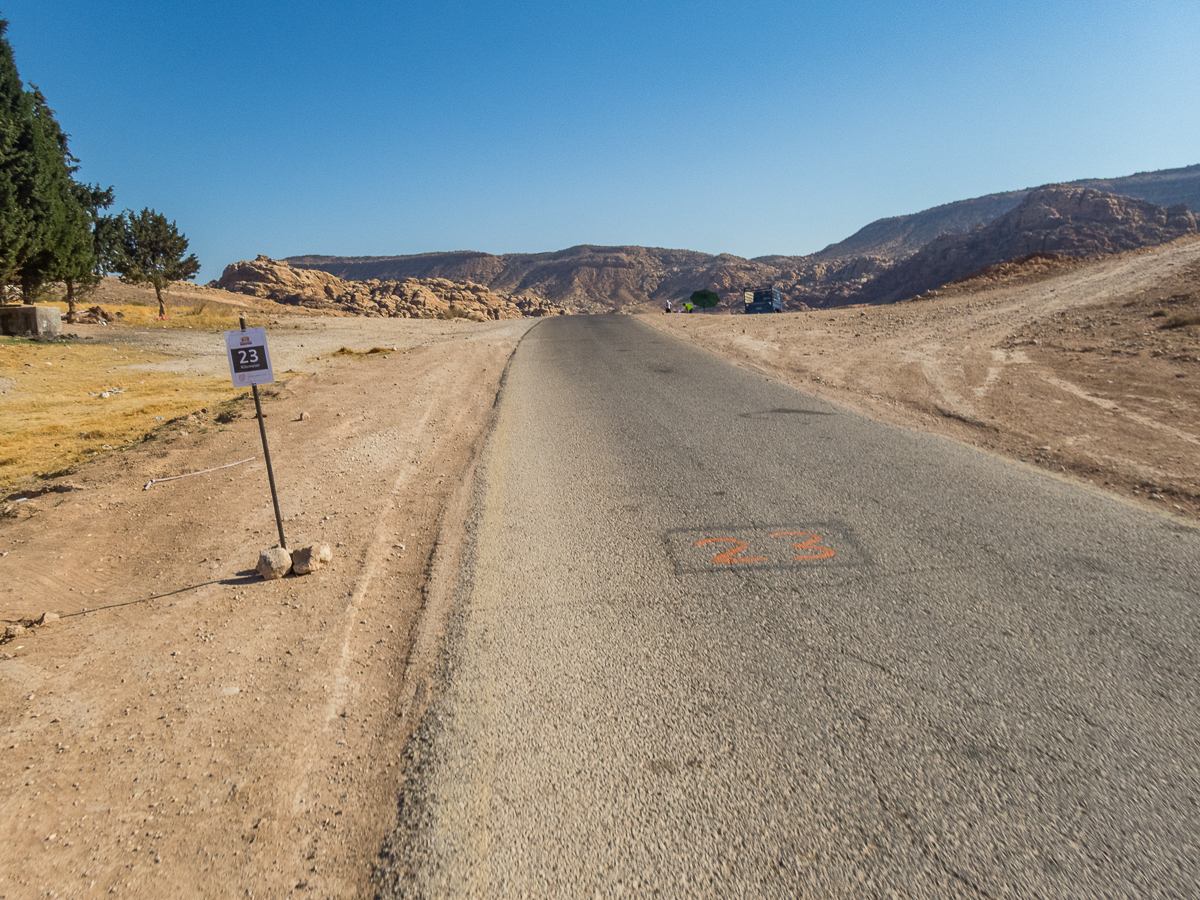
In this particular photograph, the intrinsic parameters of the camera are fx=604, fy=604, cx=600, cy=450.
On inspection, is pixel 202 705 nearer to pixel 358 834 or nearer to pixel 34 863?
pixel 34 863

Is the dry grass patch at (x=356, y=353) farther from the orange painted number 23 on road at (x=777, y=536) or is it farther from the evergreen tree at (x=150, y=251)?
the evergreen tree at (x=150, y=251)

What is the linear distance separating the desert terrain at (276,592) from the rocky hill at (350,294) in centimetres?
5140

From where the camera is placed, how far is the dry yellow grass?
8.91 m

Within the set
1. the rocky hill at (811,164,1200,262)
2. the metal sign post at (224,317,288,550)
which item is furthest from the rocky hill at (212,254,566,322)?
the rocky hill at (811,164,1200,262)

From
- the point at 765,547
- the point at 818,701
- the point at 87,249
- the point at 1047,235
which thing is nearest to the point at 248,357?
the point at 765,547

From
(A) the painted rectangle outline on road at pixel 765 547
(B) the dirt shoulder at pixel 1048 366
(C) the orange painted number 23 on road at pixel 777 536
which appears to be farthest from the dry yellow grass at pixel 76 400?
(B) the dirt shoulder at pixel 1048 366

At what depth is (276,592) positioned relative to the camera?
467 centimetres

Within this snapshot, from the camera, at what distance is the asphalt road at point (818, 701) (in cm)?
232

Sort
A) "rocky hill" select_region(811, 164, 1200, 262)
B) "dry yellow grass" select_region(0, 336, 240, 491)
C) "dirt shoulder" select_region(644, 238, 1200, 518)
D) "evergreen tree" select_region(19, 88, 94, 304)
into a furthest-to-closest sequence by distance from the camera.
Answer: "rocky hill" select_region(811, 164, 1200, 262) → "evergreen tree" select_region(19, 88, 94, 304) → "dry yellow grass" select_region(0, 336, 240, 491) → "dirt shoulder" select_region(644, 238, 1200, 518)

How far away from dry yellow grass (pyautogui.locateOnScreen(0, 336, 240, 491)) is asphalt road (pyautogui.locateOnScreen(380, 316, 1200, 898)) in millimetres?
7376

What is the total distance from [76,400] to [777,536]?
14747mm

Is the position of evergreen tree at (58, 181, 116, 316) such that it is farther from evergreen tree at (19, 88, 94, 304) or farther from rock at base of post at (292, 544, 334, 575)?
rock at base of post at (292, 544, 334, 575)

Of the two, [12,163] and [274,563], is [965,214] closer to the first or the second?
[12,163]

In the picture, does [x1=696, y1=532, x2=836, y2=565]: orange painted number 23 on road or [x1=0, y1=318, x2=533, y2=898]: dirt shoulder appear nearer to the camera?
[x1=0, y1=318, x2=533, y2=898]: dirt shoulder
